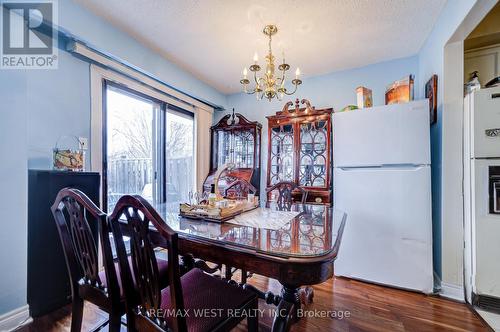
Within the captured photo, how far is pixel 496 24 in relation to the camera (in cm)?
183

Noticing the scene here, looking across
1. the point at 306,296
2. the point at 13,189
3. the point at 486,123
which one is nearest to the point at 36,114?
the point at 13,189

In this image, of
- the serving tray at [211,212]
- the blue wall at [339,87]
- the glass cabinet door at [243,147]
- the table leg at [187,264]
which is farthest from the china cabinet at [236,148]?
the serving tray at [211,212]

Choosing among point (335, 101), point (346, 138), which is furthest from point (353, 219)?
point (335, 101)

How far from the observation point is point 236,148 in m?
3.58

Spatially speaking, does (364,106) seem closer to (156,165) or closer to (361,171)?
(361,171)

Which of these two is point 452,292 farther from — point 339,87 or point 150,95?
point 150,95

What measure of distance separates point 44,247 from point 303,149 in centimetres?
275

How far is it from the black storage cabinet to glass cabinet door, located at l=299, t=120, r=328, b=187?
245cm

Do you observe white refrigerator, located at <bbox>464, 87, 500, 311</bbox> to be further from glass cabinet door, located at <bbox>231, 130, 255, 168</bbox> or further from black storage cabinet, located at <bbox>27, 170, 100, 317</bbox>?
black storage cabinet, located at <bbox>27, 170, 100, 317</bbox>

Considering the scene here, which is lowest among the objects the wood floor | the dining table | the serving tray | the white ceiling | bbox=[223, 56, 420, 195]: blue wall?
the wood floor

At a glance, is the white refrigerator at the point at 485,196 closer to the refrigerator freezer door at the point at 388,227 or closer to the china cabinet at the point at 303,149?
the refrigerator freezer door at the point at 388,227

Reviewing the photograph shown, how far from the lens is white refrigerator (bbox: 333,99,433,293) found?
1893mm

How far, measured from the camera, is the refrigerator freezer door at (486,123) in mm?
1643

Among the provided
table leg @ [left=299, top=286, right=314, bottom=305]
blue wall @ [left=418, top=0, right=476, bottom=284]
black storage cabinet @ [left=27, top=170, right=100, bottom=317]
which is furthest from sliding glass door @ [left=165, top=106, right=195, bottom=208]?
blue wall @ [left=418, top=0, right=476, bottom=284]
